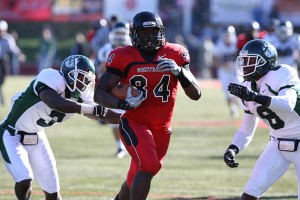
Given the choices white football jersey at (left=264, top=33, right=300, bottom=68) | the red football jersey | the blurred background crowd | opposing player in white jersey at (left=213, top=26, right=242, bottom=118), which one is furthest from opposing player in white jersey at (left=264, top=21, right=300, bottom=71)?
the blurred background crowd

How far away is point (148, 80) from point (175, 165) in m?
4.61

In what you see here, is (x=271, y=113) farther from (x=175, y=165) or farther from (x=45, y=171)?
(x=175, y=165)

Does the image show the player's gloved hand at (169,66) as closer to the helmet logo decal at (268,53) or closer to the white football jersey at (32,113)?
the helmet logo decal at (268,53)

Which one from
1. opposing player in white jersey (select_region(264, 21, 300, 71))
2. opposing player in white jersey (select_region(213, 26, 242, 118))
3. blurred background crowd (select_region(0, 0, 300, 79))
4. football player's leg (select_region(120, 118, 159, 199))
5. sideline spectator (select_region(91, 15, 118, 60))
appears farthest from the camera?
blurred background crowd (select_region(0, 0, 300, 79))

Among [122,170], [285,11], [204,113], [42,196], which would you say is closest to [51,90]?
[42,196]

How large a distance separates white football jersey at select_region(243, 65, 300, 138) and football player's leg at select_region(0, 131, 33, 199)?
190 centimetres

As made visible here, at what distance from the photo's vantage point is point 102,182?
9414 millimetres

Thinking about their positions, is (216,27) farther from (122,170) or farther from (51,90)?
(51,90)

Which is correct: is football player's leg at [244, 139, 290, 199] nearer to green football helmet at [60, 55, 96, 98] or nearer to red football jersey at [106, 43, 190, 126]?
red football jersey at [106, 43, 190, 126]

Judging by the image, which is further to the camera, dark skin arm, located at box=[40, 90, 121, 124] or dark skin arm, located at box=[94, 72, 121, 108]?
dark skin arm, located at box=[40, 90, 121, 124]

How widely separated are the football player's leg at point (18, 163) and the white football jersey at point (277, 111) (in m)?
1.90

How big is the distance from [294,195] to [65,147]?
4.89 m

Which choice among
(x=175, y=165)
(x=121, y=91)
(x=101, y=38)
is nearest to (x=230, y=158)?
(x=121, y=91)

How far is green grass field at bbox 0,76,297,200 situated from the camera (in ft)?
28.8
